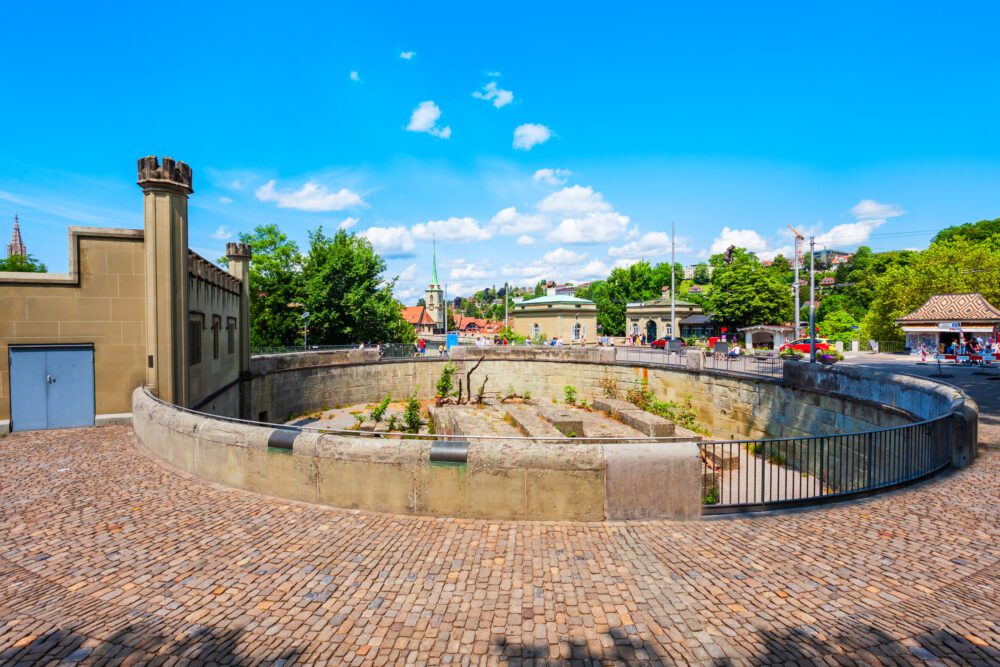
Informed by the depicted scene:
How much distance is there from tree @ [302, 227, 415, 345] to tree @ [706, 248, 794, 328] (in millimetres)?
39275

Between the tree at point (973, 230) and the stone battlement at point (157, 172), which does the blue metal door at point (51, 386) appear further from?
the tree at point (973, 230)

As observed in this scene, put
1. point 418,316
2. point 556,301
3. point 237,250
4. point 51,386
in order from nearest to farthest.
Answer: point 51,386
point 237,250
point 556,301
point 418,316

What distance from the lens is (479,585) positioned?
427 centimetres

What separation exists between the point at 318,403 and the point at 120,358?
13.2 m

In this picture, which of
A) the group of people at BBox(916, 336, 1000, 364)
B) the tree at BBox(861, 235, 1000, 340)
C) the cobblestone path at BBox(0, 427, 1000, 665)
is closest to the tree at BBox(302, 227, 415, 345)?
the cobblestone path at BBox(0, 427, 1000, 665)

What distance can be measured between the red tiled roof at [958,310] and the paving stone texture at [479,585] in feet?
118

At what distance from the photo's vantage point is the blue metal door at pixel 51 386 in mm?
10234

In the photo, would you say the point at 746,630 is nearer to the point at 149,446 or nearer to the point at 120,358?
the point at 149,446

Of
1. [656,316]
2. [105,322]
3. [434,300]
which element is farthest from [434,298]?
[105,322]

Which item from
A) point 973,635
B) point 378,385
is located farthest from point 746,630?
point 378,385

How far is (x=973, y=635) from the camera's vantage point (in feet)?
11.7

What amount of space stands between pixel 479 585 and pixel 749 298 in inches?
2327

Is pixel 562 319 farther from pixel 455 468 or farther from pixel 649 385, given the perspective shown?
pixel 455 468

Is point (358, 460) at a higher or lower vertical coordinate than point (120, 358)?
lower
